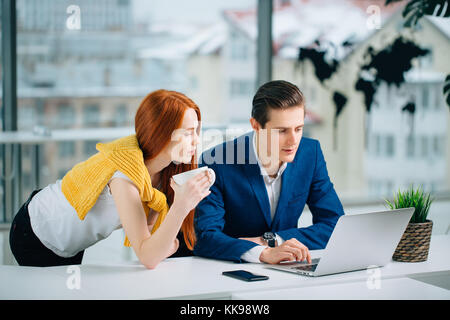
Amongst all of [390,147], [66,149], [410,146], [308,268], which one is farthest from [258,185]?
[410,146]

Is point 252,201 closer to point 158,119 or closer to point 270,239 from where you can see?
point 270,239

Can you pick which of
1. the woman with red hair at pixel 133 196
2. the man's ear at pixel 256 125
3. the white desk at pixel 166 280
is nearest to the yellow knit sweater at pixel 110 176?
the woman with red hair at pixel 133 196

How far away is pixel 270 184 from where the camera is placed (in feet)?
7.31

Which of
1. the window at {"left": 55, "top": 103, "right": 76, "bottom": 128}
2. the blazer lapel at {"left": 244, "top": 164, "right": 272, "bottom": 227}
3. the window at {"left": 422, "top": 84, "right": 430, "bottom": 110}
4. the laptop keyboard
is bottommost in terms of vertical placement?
the laptop keyboard

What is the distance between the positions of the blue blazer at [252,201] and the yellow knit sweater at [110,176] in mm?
271

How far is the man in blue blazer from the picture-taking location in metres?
2.06

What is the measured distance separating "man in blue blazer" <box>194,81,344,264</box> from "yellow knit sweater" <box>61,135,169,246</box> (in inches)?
9.8

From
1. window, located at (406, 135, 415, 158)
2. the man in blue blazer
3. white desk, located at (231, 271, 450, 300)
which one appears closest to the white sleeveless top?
the man in blue blazer

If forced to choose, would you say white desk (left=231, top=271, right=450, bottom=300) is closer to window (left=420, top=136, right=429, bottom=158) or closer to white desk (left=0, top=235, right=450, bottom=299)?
white desk (left=0, top=235, right=450, bottom=299)

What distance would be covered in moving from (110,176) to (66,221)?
247 mm

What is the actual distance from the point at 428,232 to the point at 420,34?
3.13m

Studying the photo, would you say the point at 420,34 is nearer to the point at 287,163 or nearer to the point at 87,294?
the point at 287,163

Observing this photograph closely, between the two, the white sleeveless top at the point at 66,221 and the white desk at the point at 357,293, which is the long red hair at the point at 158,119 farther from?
the white desk at the point at 357,293

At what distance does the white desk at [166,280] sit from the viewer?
5.07 feet
